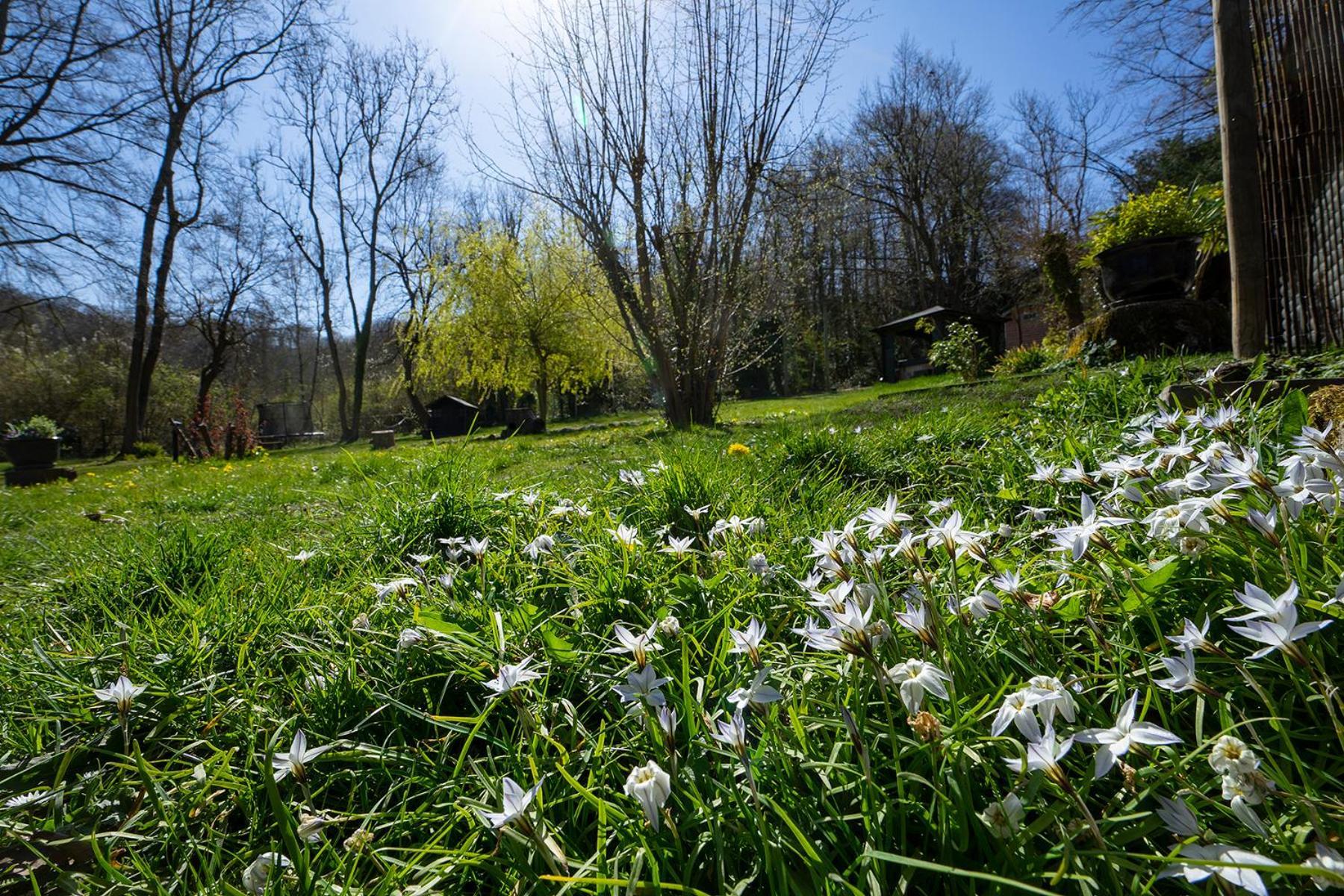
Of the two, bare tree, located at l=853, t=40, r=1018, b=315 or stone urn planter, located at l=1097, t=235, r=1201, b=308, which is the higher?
bare tree, located at l=853, t=40, r=1018, b=315

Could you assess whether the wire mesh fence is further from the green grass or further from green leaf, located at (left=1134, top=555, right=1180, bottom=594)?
green leaf, located at (left=1134, top=555, right=1180, bottom=594)

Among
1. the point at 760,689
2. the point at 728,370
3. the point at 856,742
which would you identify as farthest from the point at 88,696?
the point at 728,370

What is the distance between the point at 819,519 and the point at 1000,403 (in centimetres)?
369

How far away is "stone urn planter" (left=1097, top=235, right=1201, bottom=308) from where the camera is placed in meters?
7.30

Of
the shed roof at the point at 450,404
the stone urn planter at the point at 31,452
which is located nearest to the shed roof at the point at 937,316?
the shed roof at the point at 450,404

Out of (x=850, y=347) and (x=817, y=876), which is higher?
(x=850, y=347)

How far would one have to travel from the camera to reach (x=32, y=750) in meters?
1.37

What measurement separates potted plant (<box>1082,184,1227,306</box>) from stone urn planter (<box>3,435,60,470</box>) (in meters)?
16.5

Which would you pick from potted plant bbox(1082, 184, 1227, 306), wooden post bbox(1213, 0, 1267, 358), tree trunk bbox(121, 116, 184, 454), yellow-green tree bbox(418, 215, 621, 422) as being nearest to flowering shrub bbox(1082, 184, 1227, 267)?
potted plant bbox(1082, 184, 1227, 306)

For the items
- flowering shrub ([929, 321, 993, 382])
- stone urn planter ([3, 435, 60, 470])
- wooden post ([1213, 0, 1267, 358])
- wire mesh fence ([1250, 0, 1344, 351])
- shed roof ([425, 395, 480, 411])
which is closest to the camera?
wooden post ([1213, 0, 1267, 358])

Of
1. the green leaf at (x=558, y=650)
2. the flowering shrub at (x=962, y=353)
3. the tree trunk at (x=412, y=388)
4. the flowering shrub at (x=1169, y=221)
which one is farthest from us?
the tree trunk at (x=412, y=388)

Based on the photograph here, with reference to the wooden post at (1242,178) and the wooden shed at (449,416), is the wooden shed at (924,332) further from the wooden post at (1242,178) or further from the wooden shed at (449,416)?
the wooden shed at (449,416)

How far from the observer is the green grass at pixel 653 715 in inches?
30.9

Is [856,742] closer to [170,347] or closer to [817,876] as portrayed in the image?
[817,876]
